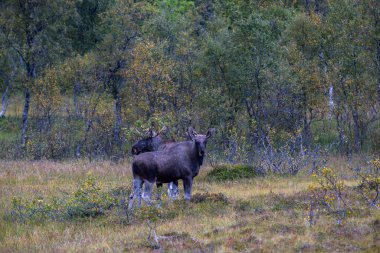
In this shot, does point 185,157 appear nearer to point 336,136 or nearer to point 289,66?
point 289,66

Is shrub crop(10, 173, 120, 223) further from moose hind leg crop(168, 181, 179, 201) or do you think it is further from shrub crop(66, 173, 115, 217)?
moose hind leg crop(168, 181, 179, 201)

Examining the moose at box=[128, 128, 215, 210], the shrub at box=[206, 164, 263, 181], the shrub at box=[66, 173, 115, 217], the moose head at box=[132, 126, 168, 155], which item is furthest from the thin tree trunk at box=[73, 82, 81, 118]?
the shrub at box=[66, 173, 115, 217]

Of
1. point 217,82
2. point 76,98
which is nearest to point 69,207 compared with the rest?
point 217,82

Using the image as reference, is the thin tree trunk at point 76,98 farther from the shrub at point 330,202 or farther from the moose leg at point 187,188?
the shrub at point 330,202

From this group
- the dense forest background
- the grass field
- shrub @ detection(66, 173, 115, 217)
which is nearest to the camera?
the grass field

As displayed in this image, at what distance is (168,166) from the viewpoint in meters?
16.4

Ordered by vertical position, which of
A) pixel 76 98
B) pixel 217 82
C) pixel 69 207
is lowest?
pixel 69 207

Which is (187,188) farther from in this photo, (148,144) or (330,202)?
(330,202)

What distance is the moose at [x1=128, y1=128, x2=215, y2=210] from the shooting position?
16.2 meters

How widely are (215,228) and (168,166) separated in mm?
3373

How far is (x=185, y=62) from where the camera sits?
34.2 meters

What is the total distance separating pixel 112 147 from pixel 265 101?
8271 mm

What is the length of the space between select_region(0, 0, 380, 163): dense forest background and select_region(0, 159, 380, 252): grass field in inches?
344

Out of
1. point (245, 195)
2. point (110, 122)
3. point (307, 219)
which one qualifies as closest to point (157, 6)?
point (110, 122)
